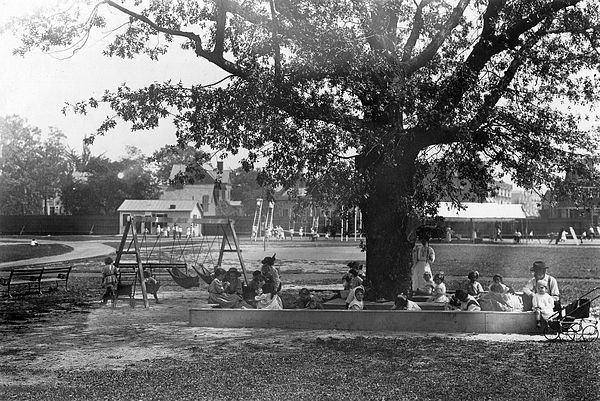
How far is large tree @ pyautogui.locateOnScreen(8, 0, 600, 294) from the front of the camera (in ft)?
42.4

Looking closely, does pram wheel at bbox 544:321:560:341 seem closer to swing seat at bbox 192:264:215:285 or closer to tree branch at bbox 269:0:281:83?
tree branch at bbox 269:0:281:83

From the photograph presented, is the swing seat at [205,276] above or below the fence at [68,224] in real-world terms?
below

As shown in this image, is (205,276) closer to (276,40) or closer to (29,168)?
(276,40)

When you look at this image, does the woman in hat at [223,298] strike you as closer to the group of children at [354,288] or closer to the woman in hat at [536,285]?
the group of children at [354,288]

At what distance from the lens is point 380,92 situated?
1290 centimetres

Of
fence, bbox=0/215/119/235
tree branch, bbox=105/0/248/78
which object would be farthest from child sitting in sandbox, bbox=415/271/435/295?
fence, bbox=0/215/119/235

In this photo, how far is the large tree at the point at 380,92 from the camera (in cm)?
1294

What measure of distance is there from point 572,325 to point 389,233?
197 inches

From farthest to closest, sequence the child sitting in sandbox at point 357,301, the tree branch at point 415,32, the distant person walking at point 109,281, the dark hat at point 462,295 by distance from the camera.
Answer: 1. the distant person walking at point 109,281
2. the tree branch at point 415,32
3. the child sitting in sandbox at point 357,301
4. the dark hat at point 462,295

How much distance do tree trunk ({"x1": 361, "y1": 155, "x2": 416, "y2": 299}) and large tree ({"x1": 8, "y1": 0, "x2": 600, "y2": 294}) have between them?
3 centimetres

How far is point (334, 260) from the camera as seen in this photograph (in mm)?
33312

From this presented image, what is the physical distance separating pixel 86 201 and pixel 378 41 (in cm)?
7237

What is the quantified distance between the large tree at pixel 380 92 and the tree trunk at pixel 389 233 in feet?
0.08

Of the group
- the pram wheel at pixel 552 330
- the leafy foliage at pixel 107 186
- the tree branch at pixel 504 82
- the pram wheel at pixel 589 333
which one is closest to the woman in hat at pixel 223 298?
the pram wheel at pixel 552 330
